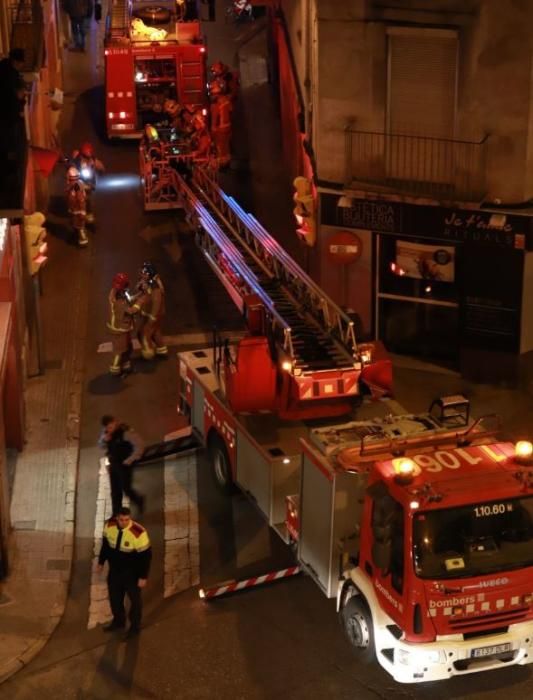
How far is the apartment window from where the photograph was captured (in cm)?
1794

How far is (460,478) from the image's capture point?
1021 cm

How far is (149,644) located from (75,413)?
19.5 ft

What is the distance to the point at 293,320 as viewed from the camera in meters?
15.1

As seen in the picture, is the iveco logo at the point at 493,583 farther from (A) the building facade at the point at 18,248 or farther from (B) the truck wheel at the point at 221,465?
(A) the building facade at the point at 18,248

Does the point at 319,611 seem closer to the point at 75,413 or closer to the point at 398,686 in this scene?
the point at 398,686

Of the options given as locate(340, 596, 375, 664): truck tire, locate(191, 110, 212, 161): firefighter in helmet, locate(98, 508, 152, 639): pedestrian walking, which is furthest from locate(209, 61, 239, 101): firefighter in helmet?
locate(340, 596, 375, 664): truck tire

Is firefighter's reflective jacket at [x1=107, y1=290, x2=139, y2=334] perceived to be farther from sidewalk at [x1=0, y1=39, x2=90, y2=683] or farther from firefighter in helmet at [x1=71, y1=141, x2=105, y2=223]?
firefighter in helmet at [x1=71, y1=141, x2=105, y2=223]

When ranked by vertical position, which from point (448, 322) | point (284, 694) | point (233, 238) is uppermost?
point (233, 238)

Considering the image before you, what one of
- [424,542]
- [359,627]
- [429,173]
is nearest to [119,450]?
[359,627]

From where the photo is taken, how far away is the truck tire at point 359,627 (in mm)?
10609

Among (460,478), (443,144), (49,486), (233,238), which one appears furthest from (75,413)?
(460,478)

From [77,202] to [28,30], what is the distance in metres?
3.33

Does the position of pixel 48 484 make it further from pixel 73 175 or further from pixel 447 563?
pixel 73 175

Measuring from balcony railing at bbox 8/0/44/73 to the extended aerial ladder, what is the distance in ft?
12.2
